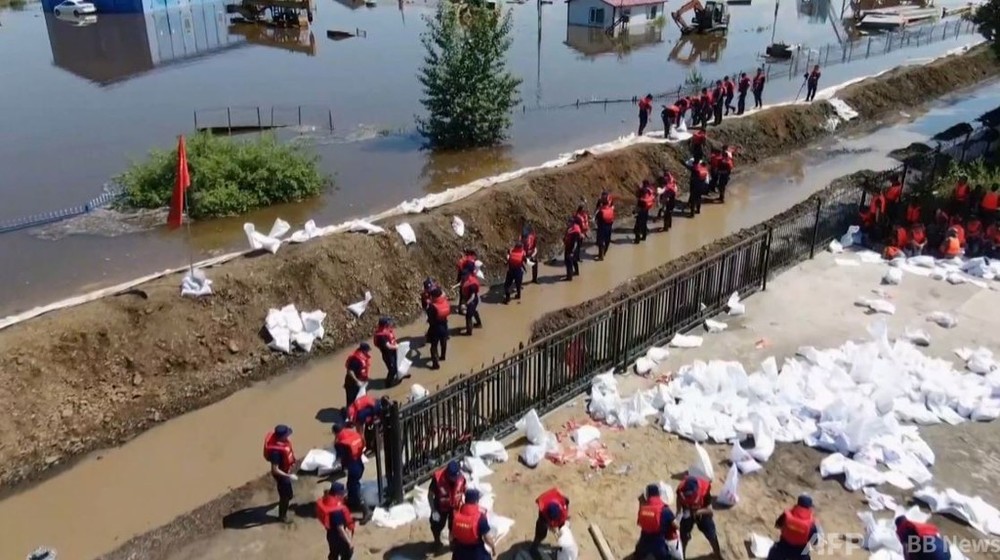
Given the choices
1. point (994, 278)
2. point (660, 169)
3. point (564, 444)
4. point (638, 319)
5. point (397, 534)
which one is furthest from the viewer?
point (660, 169)

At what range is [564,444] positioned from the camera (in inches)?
348

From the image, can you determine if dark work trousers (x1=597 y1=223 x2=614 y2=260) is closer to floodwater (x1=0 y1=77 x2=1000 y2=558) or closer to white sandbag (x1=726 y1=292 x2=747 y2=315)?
floodwater (x1=0 y1=77 x2=1000 y2=558)

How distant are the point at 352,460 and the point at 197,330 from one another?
489cm

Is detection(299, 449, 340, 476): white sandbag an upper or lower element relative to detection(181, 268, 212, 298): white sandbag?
lower

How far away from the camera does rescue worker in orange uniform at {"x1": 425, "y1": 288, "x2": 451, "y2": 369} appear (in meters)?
11.1

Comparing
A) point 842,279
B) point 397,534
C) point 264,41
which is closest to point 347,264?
point 397,534

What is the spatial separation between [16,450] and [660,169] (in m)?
14.8

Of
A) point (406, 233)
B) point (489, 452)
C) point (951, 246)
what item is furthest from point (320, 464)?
point (951, 246)

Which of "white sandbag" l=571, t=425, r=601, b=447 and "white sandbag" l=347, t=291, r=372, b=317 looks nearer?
"white sandbag" l=571, t=425, r=601, b=447

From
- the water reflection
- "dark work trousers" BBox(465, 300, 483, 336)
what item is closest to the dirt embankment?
"dark work trousers" BBox(465, 300, 483, 336)

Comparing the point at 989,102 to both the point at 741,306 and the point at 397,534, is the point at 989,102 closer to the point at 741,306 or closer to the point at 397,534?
the point at 741,306

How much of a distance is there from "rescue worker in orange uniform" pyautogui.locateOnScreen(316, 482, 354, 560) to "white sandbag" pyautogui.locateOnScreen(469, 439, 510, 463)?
2036 millimetres

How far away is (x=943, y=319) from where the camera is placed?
11305 millimetres

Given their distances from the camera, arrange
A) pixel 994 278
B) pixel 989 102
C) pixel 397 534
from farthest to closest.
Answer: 1. pixel 989 102
2. pixel 994 278
3. pixel 397 534
